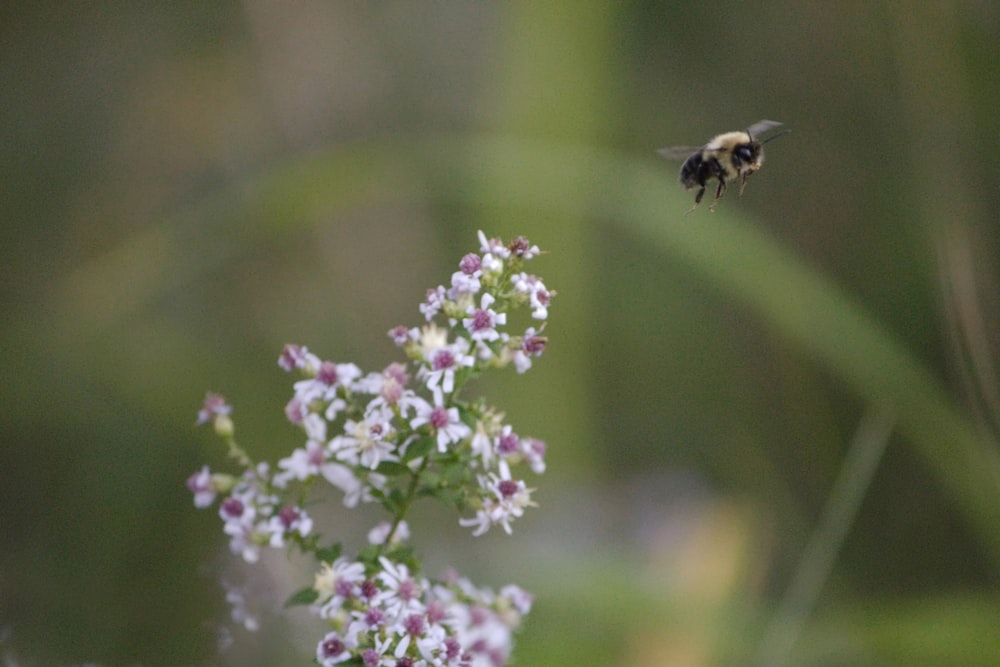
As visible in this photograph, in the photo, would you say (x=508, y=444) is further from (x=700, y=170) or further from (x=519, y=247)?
(x=700, y=170)

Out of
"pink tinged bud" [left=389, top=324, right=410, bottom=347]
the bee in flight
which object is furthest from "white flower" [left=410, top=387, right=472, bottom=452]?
the bee in flight

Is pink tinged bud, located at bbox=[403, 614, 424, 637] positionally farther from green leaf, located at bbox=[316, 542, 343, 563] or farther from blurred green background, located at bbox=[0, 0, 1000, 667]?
blurred green background, located at bbox=[0, 0, 1000, 667]

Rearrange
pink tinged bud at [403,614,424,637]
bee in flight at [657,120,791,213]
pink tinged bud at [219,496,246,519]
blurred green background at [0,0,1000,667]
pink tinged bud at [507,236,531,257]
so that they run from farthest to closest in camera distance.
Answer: blurred green background at [0,0,1000,667]
bee in flight at [657,120,791,213]
pink tinged bud at [219,496,246,519]
pink tinged bud at [507,236,531,257]
pink tinged bud at [403,614,424,637]

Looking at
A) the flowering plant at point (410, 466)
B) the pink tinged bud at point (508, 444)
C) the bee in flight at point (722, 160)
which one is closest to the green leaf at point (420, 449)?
the flowering plant at point (410, 466)

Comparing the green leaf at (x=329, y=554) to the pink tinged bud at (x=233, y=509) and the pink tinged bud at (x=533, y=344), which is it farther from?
the pink tinged bud at (x=533, y=344)

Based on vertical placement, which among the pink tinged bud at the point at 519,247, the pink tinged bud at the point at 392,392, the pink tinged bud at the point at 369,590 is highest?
the pink tinged bud at the point at 519,247

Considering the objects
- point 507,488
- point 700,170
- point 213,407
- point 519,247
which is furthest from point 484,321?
point 700,170

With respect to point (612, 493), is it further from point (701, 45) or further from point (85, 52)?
point (85, 52)
